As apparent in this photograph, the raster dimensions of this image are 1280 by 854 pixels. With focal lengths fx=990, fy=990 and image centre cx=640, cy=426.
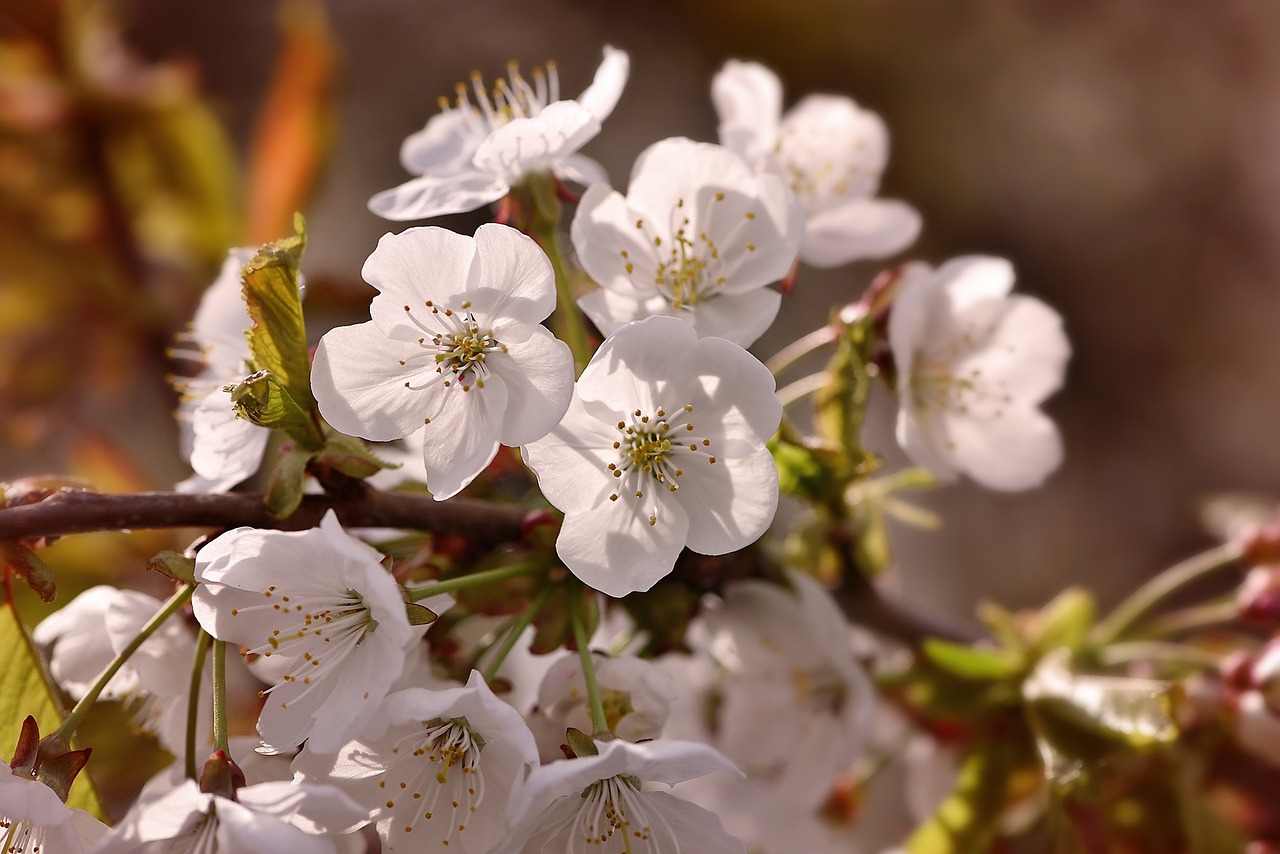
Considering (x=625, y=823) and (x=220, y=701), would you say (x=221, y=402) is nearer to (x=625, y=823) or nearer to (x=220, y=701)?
(x=220, y=701)

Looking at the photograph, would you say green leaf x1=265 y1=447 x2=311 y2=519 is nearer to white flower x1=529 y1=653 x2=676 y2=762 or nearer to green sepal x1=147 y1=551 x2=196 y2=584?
green sepal x1=147 y1=551 x2=196 y2=584

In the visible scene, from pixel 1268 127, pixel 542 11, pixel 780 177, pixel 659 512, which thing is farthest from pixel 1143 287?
pixel 659 512

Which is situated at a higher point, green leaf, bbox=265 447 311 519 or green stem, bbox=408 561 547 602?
green leaf, bbox=265 447 311 519

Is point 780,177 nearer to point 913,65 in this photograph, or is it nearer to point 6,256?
point 6,256

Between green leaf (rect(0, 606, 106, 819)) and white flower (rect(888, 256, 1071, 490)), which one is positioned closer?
green leaf (rect(0, 606, 106, 819))

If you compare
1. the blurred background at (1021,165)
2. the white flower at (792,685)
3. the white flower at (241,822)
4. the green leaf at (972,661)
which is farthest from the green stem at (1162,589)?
the blurred background at (1021,165)

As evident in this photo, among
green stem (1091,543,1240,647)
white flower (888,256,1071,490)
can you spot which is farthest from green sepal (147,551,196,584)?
green stem (1091,543,1240,647)

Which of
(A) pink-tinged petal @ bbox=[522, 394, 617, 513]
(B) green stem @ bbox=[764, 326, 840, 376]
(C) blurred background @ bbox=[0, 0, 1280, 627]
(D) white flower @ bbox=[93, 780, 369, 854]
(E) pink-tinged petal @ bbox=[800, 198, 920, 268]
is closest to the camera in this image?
(D) white flower @ bbox=[93, 780, 369, 854]

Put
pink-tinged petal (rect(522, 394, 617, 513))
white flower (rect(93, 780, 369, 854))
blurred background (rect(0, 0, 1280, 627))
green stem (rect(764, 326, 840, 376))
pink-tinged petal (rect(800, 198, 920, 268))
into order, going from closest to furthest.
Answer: white flower (rect(93, 780, 369, 854)), pink-tinged petal (rect(522, 394, 617, 513)), green stem (rect(764, 326, 840, 376)), pink-tinged petal (rect(800, 198, 920, 268)), blurred background (rect(0, 0, 1280, 627))
